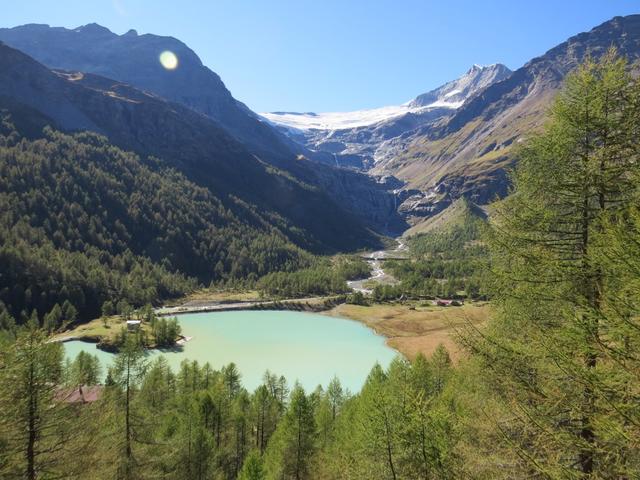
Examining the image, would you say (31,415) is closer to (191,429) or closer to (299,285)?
(191,429)

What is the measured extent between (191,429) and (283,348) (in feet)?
226

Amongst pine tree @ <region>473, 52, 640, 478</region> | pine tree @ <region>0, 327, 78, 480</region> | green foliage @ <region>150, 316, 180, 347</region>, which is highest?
pine tree @ <region>473, 52, 640, 478</region>

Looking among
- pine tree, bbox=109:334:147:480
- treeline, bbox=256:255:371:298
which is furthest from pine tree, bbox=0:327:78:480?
treeline, bbox=256:255:371:298

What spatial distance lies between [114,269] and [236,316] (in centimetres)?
6260

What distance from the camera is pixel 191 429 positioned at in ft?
108

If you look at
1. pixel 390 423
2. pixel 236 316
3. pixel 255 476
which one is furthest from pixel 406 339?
pixel 390 423

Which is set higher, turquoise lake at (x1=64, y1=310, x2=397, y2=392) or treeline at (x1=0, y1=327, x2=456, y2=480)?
treeline at (x1=0, y1=327, x2=456, y2=480)

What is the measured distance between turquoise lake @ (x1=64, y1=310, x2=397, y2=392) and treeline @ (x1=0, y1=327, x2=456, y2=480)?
30437 millimetres

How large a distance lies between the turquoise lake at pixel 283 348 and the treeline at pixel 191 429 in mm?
30437

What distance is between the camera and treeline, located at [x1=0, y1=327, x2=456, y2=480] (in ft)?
42.5

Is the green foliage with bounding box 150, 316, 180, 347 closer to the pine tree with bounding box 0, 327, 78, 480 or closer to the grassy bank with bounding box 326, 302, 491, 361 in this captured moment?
the grassy bank with bounding box 326, 302, 491, 361

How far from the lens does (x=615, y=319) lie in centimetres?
720

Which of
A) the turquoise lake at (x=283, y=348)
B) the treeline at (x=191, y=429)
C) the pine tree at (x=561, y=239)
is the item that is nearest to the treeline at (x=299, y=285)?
the turquoise lake at (x=283, y=348)

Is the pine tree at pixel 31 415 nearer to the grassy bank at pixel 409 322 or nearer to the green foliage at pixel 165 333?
the grassy bank at pixel 409 322
